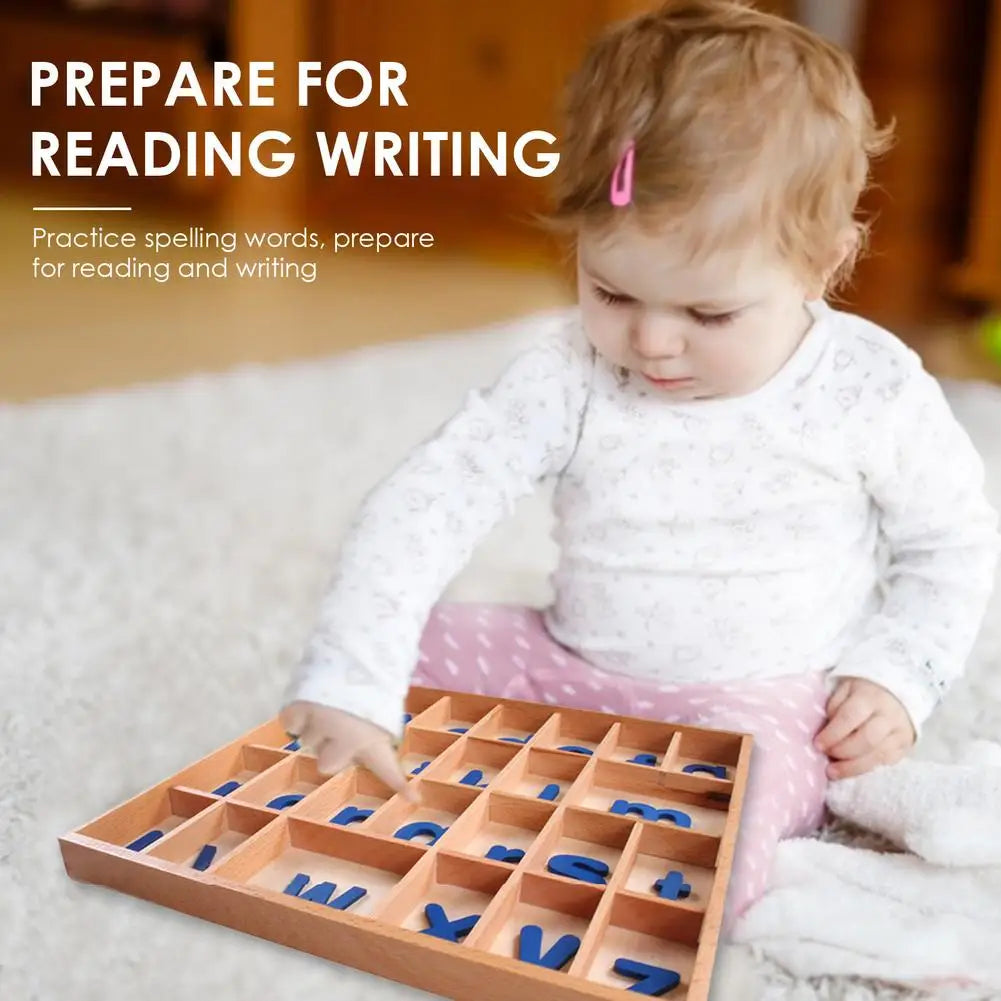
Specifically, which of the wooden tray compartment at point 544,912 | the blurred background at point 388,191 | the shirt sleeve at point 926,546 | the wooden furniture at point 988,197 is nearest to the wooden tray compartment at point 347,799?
the wooden tray compartment at point 544,912

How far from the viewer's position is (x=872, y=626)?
2.72ft

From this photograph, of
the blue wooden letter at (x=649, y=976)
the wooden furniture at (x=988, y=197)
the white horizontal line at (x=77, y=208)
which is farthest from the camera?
the white horizontal line at (x=77, y=208)

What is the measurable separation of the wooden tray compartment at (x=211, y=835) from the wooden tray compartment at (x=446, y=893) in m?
0.09

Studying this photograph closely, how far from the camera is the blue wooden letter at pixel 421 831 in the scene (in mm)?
667

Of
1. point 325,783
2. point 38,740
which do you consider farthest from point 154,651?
point 325,783

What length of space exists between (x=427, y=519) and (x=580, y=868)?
222 millimetres

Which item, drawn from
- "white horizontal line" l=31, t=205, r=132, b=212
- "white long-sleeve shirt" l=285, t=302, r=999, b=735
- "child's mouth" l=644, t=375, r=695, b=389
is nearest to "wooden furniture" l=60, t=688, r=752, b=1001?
"white long-sleeve shirt" l=285, t=302, r=999, b=735

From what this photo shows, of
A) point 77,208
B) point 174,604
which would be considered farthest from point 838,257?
point 77,208

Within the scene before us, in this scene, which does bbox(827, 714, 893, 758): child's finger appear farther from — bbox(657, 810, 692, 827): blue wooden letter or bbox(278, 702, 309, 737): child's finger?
bbox(278, 702, 309, 737): child's finger

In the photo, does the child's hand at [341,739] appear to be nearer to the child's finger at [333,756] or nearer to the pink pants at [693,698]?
the child's finger at [333,756]

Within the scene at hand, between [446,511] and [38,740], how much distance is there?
303mm

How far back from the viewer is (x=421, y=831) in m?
0.67

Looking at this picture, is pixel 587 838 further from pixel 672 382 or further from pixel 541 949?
pixel 672 382

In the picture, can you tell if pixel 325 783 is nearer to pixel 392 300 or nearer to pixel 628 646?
pixel 628 646
